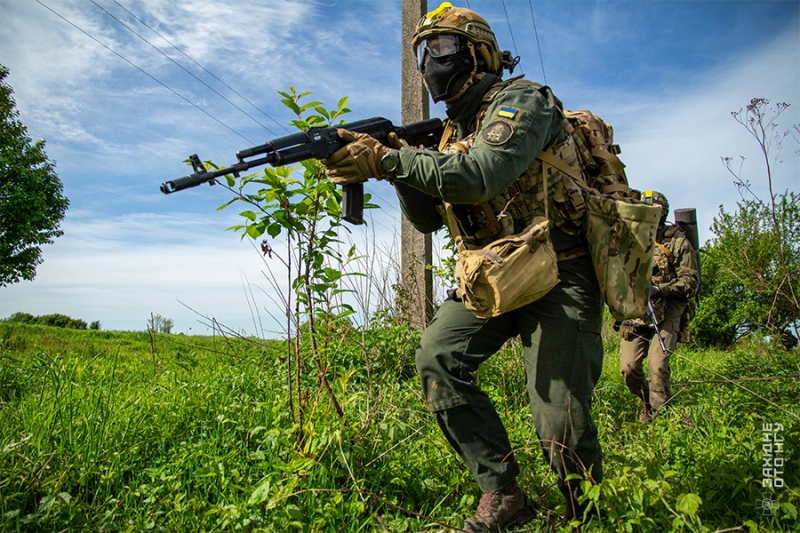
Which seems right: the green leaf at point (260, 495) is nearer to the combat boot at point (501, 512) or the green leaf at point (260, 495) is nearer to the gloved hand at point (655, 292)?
the combat boot at point (501, 512)

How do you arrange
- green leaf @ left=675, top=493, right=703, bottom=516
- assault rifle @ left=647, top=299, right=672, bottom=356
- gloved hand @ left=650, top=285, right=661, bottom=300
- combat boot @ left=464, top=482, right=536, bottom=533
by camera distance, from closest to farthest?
green leaf @ left=675, top=493, right=703, bottom=516 → combat boot @ left=464, top=482, right=536, bottom=533 → assault rifle @ left=647, top=299, right=672, bottom=356 → gloved hand @ left=650, top=285, right=661, bottom=300

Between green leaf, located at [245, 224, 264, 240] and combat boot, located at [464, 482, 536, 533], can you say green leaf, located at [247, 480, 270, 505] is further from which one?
green leaf, located at [245, 224, 264, 240]

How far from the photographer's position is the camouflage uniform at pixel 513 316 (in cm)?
202

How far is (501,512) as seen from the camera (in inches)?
85.4

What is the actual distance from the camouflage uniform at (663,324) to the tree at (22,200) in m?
23.1

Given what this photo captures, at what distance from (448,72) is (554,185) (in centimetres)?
70

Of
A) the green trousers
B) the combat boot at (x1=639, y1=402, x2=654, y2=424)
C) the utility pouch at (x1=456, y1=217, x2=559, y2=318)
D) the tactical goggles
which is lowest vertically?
the combat boot at (x1=639, y1=402, x2=654, y2=424)

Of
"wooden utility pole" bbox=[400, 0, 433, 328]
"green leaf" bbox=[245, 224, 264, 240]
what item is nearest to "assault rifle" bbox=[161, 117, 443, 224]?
"green leaf" bbox=[245, 224, 264, 240]

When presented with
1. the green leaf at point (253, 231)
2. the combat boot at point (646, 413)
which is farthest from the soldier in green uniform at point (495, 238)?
the combat boot at point (646, 413)

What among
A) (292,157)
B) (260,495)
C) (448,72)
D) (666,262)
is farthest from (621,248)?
(666,262)

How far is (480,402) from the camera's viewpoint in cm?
225

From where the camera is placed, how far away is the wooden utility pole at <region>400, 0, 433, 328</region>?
471cm

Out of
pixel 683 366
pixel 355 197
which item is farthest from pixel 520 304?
pixel 683 366

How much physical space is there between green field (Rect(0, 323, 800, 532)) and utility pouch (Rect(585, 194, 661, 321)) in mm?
641
